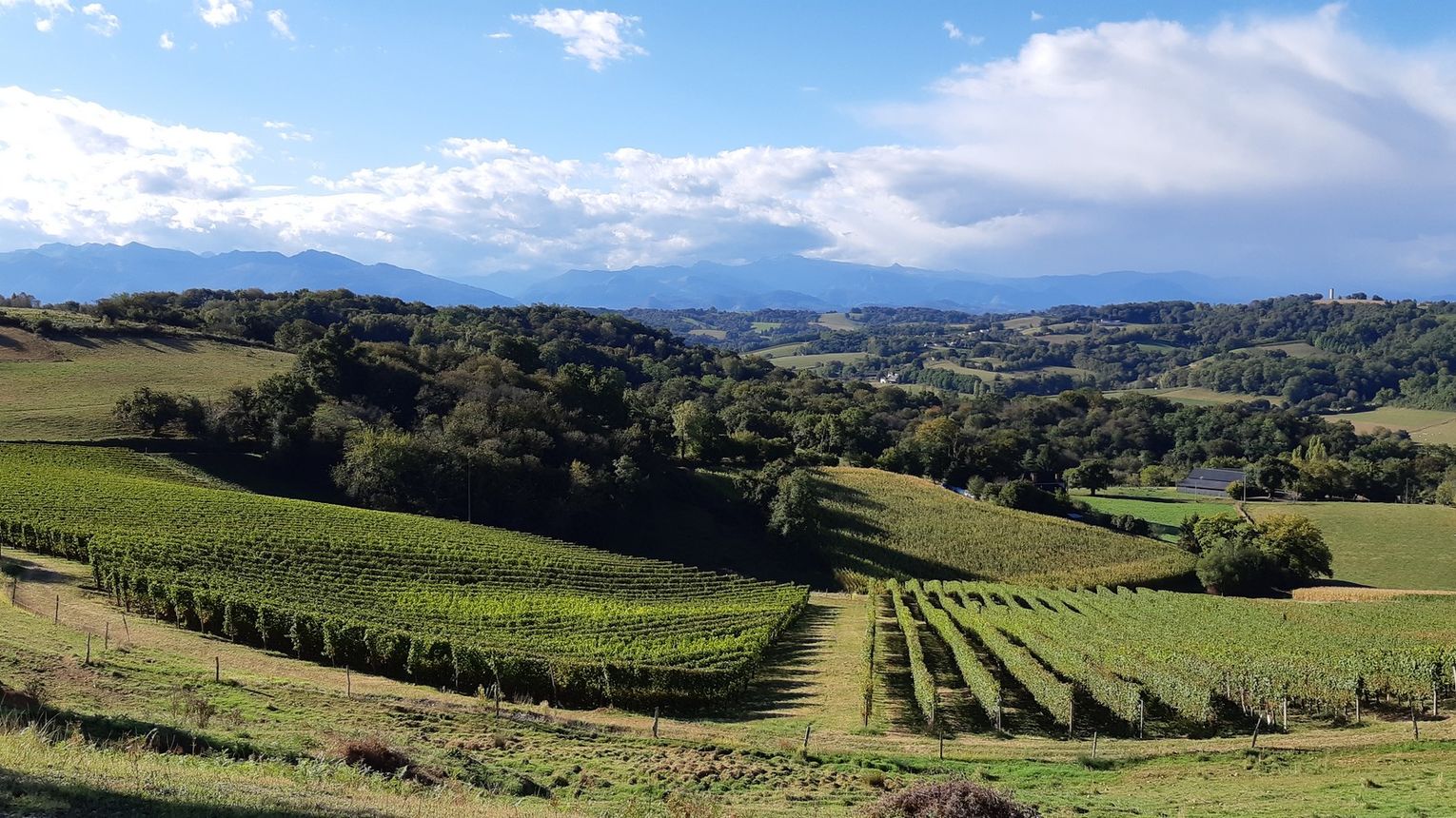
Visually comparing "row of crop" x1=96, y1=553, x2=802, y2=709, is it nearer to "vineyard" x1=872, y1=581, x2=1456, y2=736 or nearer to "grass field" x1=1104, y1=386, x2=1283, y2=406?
"vineyard" x1=872, y1=581, x2=1456, y2=736

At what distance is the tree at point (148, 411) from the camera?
188ft

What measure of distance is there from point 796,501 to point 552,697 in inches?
1530

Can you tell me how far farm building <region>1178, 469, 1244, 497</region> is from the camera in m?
94.9

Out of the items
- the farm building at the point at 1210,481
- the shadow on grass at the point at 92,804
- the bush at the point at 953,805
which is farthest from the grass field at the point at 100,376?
the farm building at the point at 1210,481

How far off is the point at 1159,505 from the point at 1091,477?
8.65 meters

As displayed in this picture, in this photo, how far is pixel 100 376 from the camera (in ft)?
230

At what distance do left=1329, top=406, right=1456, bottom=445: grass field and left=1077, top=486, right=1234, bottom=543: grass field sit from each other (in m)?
68.4

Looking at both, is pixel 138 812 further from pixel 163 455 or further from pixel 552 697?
pixel 163 455

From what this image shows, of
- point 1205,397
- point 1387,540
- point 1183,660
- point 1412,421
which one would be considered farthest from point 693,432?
point 1205,397

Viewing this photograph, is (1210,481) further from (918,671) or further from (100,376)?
(100,376)

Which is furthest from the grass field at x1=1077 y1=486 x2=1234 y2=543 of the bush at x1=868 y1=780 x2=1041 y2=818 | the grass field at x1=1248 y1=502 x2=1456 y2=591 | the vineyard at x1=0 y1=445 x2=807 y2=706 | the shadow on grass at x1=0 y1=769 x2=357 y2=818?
the shadow on grass at x1=0 y1=769 x2=357 y2=818

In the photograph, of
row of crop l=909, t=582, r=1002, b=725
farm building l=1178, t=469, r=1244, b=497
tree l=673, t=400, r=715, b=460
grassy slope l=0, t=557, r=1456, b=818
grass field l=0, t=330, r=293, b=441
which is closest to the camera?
grassy slope l=0, t=557, r=1456, b=818

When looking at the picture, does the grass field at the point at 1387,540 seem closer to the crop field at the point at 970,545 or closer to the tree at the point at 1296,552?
the tree at the point at 1296,552

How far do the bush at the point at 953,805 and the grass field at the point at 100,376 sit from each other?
204 feet
